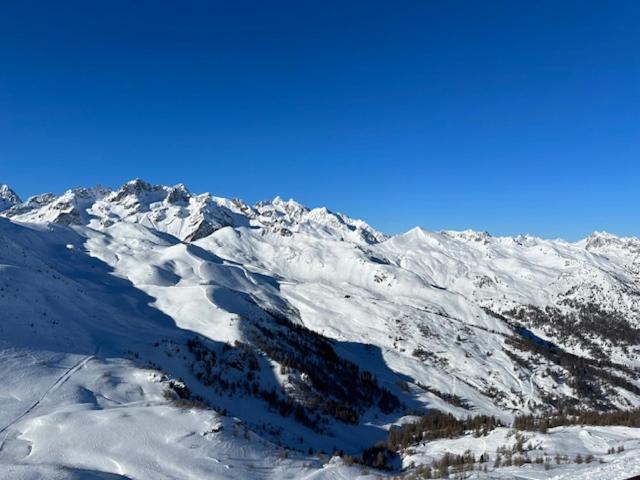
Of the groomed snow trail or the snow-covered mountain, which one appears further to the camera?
the groomed snow trail

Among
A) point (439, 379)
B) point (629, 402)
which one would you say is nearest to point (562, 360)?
point (629, 402)

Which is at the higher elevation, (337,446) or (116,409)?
A: (116,409)

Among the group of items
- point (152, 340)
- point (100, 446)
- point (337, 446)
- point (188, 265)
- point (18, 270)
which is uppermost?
point (188, 265)

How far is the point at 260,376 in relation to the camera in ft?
198

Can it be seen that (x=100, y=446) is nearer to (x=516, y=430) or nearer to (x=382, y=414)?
(x=516, y=430)

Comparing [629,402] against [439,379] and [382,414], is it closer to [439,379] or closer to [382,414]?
[439,379]

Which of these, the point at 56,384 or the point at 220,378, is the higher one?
the point at 56,384

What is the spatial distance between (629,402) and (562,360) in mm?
23838

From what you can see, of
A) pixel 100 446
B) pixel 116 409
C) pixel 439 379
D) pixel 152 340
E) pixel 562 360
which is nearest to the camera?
pixel 100 446

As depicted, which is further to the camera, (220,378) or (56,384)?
(220,378)

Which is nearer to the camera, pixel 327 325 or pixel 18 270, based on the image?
pixel 18 270

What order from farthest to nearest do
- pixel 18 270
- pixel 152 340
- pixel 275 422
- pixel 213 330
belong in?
pixel 213 330 → pixel 18 270 → pixel 152 340 → pixel 275 422

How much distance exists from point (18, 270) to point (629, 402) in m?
160

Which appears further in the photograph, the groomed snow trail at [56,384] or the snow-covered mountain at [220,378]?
the groomed snow trail at [56,384]
